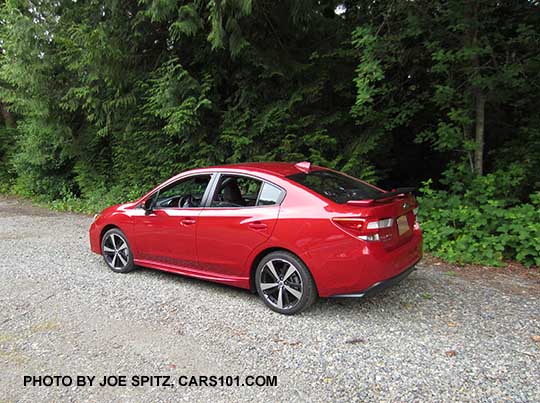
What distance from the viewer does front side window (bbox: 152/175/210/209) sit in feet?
14.6

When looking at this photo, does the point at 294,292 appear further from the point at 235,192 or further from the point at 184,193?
the point at 184,193

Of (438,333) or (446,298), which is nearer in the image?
(438,333)

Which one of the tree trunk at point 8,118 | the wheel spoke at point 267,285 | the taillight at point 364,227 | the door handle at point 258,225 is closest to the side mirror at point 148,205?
the door handle at point 258,225

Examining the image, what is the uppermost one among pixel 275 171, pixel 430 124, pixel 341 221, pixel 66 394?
pixel 430 124

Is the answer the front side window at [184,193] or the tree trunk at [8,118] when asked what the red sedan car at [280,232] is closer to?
the front side window at [184,193]

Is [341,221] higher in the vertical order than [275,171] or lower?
lower

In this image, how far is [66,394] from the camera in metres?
2.62

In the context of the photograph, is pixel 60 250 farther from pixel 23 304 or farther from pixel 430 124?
pixel 430 124

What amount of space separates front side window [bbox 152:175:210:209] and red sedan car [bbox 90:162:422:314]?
0.01 metres

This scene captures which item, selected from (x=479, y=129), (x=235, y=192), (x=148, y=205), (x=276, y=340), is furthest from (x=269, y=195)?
(x=479, y=129)

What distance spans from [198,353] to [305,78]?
237 inches

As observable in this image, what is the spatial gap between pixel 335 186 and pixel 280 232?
32.5 inches

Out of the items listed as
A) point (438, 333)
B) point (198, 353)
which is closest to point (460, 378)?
point (438, 333)

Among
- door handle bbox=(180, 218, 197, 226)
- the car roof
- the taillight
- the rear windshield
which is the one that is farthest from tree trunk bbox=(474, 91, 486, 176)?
door handle bbox=(180, 218, 197, 226)
